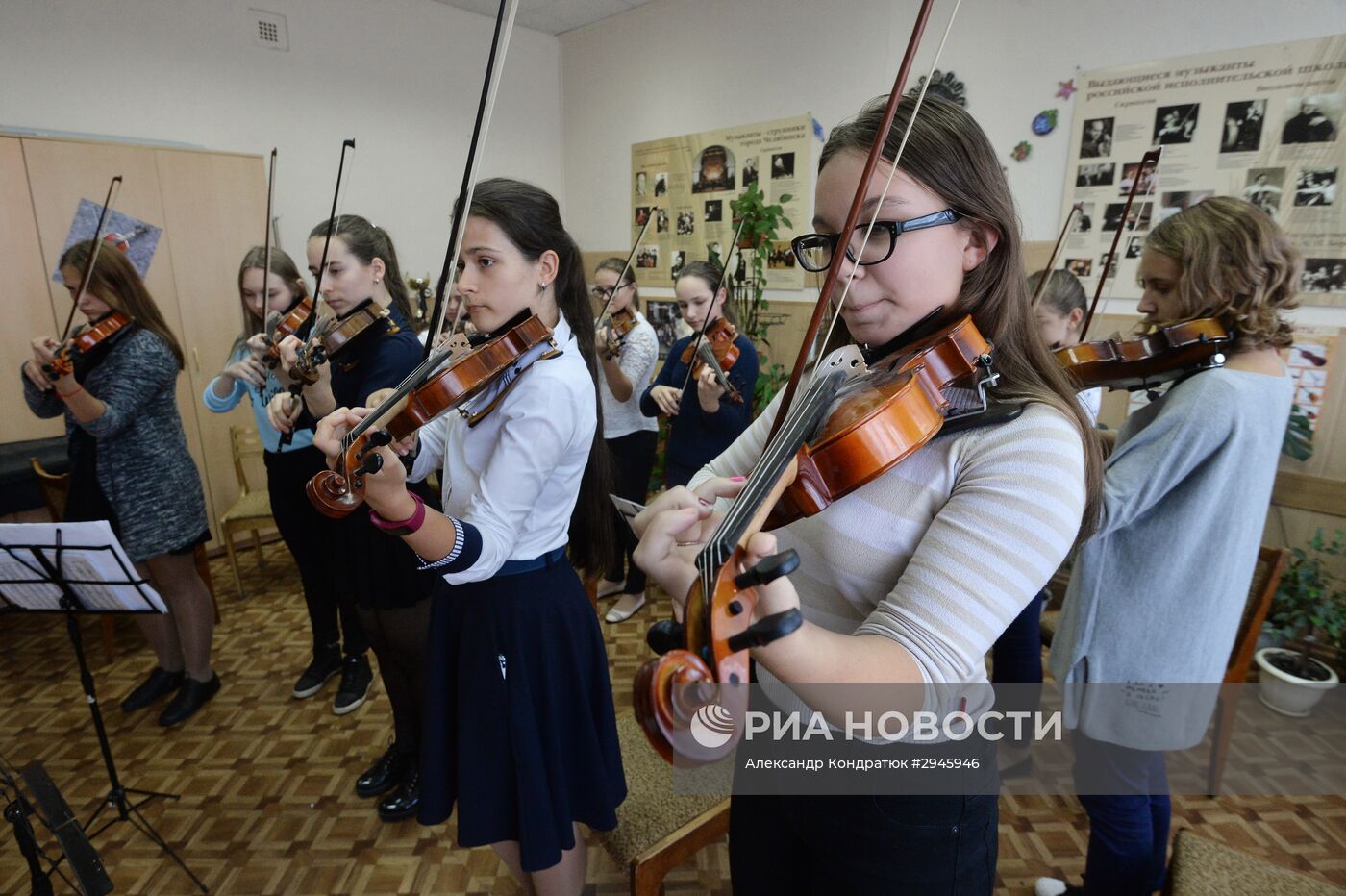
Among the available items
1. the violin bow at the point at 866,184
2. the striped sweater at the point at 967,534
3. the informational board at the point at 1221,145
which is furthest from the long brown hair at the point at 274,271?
the informational board at the point at 1221,145

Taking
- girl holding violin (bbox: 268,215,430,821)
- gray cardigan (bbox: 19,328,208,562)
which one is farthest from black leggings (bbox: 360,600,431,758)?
gray cardigan (bbox: 19,328,208,562)

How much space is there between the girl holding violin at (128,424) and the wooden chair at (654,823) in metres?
2.12

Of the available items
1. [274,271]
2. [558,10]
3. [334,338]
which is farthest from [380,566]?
[558,10]

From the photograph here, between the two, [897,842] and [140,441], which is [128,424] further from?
[897,842]

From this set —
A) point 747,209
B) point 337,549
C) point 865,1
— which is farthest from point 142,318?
point 865,1

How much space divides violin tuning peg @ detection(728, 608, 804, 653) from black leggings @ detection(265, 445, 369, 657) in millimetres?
2319

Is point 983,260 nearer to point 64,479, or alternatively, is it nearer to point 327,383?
point 327,383

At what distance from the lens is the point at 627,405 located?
3.60 m

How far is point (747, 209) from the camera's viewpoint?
404 cm

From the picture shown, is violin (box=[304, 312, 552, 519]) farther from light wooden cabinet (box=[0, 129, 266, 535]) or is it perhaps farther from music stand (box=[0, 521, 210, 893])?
light wooden cabinet (box=[0, 129, 266, 535])

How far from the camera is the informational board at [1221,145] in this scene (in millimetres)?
2857

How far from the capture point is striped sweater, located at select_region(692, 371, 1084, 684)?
0.73 m

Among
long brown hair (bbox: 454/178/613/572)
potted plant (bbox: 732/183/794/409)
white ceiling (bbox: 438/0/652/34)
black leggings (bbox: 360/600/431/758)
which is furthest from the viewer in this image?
white ceiling (bbox: 438/0/652/34)

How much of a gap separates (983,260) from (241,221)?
4.98m
